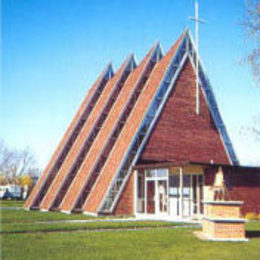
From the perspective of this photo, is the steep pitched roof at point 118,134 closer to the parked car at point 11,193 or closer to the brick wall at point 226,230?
the brick wall at point 226,230

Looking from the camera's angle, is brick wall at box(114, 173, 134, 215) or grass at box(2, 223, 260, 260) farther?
brick wall at box(114, 173, 134, 215)

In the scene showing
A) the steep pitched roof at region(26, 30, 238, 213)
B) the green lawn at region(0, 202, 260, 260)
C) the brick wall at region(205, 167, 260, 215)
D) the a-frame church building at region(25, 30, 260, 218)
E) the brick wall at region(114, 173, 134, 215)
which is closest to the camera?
the green lawn at region(0, 202, 260, 260)

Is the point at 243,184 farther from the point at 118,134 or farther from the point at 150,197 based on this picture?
the point at 118,134

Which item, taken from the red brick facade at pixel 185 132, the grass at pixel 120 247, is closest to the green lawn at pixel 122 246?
the grass at pixel 120 247

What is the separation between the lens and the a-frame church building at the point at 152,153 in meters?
26.3

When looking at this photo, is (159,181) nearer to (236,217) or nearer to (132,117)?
(132,117)

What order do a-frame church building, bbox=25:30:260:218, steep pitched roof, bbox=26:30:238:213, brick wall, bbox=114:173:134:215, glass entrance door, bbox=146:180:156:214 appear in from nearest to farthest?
a-frame church building, bbox=25:30:260:218
brick wall, bbox=114:173:134:215
glass entrance door, bbox=146:180:156:214
steep pitched roof, bbox=26:30:238:213

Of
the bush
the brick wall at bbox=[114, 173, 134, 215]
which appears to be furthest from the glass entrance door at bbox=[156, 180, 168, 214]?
the bush

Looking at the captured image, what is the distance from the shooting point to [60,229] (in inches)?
666

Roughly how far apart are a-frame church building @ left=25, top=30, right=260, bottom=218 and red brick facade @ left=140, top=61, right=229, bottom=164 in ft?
0.23

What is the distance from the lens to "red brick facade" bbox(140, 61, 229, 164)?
29.1 meters

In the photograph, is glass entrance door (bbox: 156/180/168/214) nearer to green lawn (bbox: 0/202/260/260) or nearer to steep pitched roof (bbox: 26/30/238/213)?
steep pitched roof (bbox: 26/30/238/213)

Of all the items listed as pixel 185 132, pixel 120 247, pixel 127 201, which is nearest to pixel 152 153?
pixel 185 132

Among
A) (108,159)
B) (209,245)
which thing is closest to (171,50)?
(108,159)
